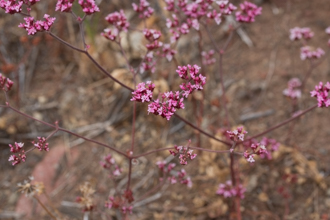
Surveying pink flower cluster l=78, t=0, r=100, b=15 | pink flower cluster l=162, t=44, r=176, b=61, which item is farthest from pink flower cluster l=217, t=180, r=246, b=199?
pink flower cluster l=78, t=0, r=100, b=15

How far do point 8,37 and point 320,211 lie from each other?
13.4ft

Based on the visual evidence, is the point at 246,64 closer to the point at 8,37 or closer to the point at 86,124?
the point at 86,124

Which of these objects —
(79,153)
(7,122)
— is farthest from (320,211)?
(7,122)

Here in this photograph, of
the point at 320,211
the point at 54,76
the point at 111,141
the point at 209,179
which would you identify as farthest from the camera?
the point at 54,76

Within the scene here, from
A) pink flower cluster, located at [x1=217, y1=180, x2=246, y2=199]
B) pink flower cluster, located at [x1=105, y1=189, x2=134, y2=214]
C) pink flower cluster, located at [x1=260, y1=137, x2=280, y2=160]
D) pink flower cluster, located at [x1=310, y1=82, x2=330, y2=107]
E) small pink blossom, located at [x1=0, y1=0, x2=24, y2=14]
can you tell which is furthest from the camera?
pink flower cluster, located at [x1=260, y1=137, x2=280, y2=160]

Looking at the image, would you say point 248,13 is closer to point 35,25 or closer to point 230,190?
point 230,190

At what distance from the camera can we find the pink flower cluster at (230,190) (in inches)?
121

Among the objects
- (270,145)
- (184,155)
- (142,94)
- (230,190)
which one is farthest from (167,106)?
(270,145)

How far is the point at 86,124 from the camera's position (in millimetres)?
4234

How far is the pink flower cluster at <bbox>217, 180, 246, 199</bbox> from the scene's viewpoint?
10.1ft

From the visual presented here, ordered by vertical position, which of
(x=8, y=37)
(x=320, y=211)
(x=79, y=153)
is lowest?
(x=320, y=211)

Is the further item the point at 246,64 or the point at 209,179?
the point at 246,64

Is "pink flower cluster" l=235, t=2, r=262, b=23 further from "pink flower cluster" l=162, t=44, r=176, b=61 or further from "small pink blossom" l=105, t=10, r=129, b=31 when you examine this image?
"small pink blossom" l=105, t=10, r=129, b=31

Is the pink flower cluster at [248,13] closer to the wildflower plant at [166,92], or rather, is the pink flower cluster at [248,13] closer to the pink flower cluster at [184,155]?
the wildflower plant at [166,92]
